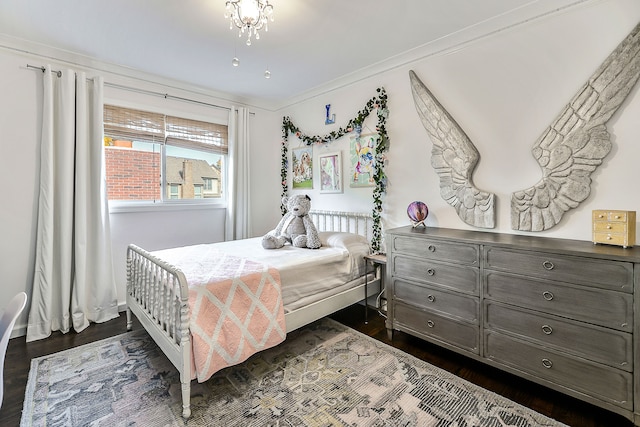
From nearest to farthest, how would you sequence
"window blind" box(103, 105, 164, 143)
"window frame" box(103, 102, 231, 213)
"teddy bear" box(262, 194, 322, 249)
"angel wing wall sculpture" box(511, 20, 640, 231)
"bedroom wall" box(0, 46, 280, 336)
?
"angel wing wall sculpture" box(511, 20, 640, 231)
"bedroom wall" box(0, 46, 280, 336)
"teddy bear" box(262, 194, 322, 249)
"window blind" box(103, 105, 164, 143)
"window frame" box(103, 102, 231, 213)

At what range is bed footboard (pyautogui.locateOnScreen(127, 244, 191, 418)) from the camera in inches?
65.1

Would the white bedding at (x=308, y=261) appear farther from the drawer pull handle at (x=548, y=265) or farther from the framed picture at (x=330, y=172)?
the drawer pull handle at (x=548, y=265)

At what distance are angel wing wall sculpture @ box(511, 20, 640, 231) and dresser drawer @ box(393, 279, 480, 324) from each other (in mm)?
740

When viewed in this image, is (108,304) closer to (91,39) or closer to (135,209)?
(135,209)

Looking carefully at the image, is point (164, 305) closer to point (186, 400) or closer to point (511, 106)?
point (186, 400)

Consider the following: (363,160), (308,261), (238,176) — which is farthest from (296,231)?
(238,176)

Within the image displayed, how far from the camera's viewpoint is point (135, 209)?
10.6ft

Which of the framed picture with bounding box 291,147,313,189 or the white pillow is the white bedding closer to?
the white pillow

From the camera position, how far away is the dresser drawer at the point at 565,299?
1.53 meters

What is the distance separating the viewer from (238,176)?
3912 mm

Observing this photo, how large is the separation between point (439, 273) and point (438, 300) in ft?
0.71

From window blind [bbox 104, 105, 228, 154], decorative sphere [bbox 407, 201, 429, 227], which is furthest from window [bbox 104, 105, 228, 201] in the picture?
decorative sphere [bbox 407, 201, 429, 227]

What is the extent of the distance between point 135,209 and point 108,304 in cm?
103

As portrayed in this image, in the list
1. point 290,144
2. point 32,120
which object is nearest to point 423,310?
point 290,144
